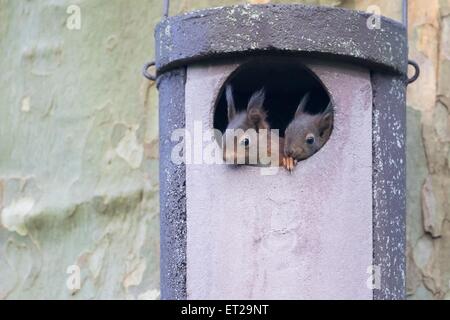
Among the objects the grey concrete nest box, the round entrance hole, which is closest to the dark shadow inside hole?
the round entrance hole

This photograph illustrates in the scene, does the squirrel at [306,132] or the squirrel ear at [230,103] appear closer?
the squirrel at [306,132]

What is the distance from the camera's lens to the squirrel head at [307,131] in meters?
4.06

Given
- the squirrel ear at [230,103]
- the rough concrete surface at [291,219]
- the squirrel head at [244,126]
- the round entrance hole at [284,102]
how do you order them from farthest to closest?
the squirrel ear at [230,103]
the round entrance hole at [284,102]
the squirrel head at [244,126]
the rough concrete surface at [291,219]

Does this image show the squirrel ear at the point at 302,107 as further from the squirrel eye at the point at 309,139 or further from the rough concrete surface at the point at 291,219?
the rough concrete surface at the point at 291,219

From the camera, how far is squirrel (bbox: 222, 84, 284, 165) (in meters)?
3.94

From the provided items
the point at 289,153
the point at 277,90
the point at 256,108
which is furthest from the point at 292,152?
the point at 277,90

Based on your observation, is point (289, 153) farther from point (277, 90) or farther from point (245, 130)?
point (277, 90)

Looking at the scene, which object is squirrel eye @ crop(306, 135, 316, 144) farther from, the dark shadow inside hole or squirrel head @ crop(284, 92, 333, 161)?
the dark shadow inside hole

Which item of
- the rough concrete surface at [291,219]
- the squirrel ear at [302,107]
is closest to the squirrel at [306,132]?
the squirrel ear at [302,107]

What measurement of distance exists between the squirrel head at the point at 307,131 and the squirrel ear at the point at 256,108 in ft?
0.28

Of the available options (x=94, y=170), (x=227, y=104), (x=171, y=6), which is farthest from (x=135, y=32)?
(x=227, y=104)

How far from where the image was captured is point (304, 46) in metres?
3.88

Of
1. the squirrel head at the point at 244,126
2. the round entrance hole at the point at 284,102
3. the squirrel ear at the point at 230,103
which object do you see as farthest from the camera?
the squirrel ear at the point at 230,103

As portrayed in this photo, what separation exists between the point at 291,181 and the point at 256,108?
0.36m
